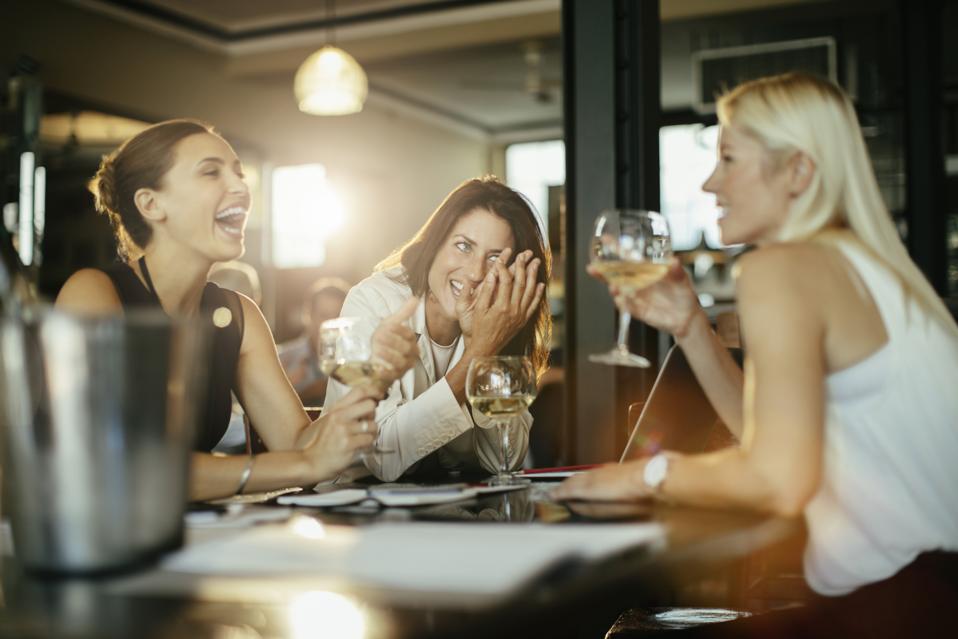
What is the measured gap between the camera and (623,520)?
1102 millimetres

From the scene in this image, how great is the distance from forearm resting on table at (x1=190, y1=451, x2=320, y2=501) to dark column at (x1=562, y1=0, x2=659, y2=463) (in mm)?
1181

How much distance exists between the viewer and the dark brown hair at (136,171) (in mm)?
1943

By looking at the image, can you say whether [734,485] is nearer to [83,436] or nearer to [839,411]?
[839,411]

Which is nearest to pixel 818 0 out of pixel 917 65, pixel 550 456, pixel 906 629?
pixel 917 65

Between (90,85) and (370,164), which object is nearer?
(90,85)

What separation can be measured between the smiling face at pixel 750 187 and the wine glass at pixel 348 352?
569 mm

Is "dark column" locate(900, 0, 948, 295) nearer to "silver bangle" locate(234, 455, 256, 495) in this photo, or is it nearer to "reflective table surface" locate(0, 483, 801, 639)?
"silver bangle" locate(234, 455, 256, 495)

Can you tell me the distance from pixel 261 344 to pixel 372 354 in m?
0.66

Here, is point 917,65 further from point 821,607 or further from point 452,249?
point 821,607

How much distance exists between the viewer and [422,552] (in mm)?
891

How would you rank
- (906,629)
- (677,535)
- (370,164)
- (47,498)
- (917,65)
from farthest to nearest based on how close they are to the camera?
(370,164) < (917,65) < (906,629) < (677,535) < (47,498)

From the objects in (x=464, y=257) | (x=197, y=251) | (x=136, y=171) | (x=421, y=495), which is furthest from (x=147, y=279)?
(x=421, y=495)

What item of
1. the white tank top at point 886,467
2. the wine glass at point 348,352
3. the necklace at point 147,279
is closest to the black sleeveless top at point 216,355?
the necklace at point 147,279

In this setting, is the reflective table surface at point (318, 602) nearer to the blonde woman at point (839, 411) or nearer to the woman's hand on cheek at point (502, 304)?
the blonde woman at point (839, 411)
